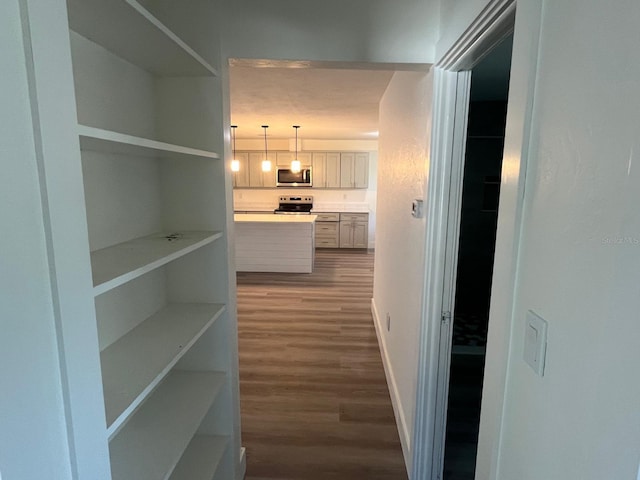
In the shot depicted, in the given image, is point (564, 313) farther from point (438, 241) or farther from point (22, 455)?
point (22, 455)

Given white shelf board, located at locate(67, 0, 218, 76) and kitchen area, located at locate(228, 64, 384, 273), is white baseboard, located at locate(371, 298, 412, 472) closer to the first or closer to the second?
white shelf board, located at locate(67, 0, 218, 76)

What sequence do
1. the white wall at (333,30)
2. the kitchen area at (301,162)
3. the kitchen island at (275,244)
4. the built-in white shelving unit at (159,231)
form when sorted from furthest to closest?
1. the kitchen island at (275,244)
2. the kitchen area at (301,162)
3. the white wall at (333,30)
4. the built-in white shelving unit at (159,231)

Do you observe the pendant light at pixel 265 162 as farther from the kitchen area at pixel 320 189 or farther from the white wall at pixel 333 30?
the white wall at pixel 333 30

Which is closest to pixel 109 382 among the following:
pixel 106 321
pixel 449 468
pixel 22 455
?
pixel 106 321

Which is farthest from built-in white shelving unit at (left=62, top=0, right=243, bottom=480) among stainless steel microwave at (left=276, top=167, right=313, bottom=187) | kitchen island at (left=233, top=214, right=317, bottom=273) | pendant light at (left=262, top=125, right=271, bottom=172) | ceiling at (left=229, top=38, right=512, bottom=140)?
stainless steel microwave at (left=276, top=167, right=313, bottom=187)

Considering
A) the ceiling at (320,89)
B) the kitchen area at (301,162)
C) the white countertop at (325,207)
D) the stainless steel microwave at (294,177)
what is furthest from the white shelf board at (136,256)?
the white countertop at (325,207)

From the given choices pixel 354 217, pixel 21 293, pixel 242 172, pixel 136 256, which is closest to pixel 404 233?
pixel 136 256

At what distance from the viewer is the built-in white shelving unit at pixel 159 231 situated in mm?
1055

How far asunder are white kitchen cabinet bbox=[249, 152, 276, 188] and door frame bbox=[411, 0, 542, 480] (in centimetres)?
620

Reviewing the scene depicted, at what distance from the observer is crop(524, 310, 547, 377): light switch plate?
2.42 feet

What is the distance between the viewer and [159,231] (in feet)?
5.24

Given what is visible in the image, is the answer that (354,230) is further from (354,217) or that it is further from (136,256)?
(136,256)

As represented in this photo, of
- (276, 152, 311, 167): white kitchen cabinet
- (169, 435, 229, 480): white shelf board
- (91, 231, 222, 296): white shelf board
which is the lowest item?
(169, 435, 229, 480): white shelf board

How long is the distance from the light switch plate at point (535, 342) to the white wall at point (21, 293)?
3.17 feet
